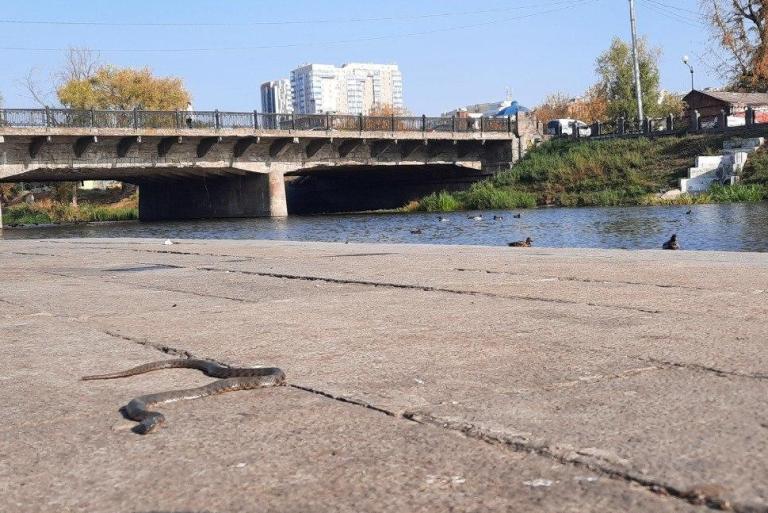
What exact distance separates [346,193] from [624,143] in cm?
2044

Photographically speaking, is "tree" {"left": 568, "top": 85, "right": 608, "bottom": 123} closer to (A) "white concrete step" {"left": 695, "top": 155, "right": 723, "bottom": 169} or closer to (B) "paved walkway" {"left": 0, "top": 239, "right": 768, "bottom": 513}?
(A) "white concrete step" {"left": 695, "top": 155, "right": 723, "bottom": 169}

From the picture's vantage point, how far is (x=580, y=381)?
403cm

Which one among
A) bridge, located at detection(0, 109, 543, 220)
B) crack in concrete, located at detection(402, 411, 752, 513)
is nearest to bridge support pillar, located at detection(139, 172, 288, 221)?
bridge, located at detection(0, 109, 543, 220)

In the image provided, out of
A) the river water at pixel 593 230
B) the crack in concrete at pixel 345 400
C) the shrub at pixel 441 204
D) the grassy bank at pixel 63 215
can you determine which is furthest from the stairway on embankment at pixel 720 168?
the crack in concrete at pixel 345 400

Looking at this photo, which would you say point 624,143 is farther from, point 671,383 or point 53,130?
point 671,383

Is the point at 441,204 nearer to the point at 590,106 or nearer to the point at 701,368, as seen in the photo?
the point at 701,368

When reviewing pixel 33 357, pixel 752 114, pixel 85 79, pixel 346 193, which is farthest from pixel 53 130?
pixel 85 79

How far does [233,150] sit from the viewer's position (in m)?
49.1

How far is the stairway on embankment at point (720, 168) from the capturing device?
4416 cm

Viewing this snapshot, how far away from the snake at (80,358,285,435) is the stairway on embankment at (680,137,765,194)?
139 ft

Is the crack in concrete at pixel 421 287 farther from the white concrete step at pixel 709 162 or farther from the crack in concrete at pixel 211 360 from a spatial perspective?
the white concrete step at pixel 709 162

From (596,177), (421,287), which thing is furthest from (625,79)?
(421,287)

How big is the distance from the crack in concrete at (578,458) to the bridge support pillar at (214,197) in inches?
1904

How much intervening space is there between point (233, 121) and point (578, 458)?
45694mm
